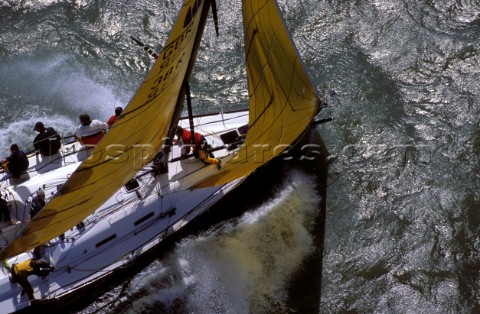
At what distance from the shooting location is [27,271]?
12477 millimetres

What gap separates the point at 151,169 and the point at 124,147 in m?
2.95

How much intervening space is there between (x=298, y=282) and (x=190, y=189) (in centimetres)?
361

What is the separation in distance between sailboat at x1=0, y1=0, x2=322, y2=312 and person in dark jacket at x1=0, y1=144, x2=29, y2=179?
10.8 inches

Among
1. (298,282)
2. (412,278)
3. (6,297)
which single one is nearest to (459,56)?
(412,278)

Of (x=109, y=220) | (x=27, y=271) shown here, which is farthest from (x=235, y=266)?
(x=27, y=271)

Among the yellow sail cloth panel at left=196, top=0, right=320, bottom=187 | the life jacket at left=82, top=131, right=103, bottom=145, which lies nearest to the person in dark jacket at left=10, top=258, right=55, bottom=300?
the life jacket at left=82, top=131, right=103, bottom=145

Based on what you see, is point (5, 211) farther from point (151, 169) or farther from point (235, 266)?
point (235, 266)

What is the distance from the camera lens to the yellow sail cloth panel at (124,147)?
11234 millimetres

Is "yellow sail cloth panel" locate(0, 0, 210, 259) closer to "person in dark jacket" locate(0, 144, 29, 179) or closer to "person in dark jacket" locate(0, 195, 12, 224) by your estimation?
"person in dark jacket" locate(0, 195, 12, 224)

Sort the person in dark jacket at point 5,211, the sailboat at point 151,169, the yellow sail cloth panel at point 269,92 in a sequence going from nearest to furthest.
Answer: the sailboat at point 151,169, the yellow sail cloth panel at point 269,92, the person in dark jacket at point 5,211

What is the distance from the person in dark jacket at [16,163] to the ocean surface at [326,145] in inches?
112

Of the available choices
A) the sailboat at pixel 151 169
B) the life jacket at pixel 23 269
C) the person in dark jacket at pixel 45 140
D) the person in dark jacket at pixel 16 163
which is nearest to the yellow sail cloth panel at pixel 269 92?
the sailboat at pixel 151 169

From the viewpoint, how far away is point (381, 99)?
17.9 meters

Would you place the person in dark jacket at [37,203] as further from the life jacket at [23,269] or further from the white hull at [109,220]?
the life jacket at [23,269]
